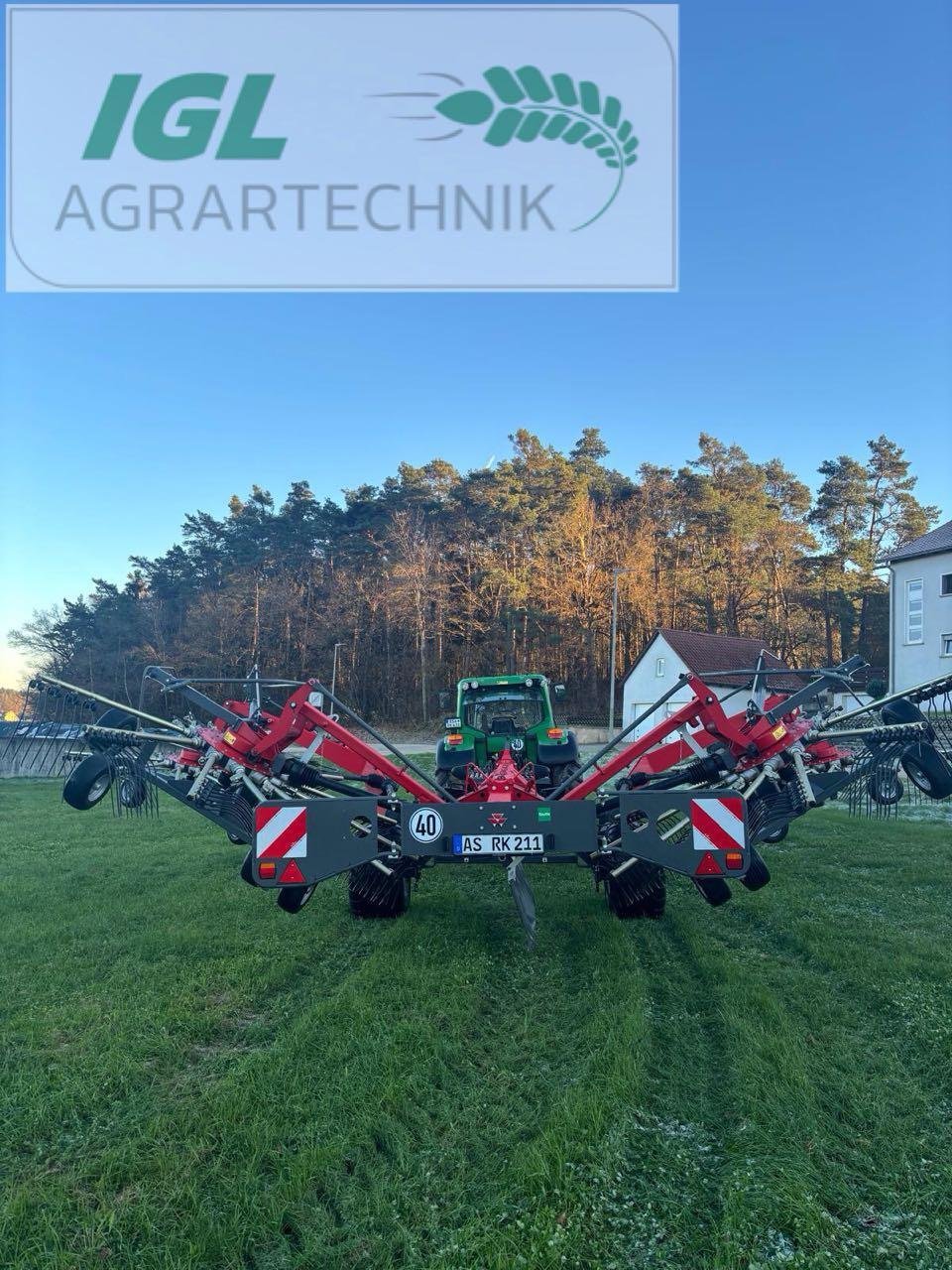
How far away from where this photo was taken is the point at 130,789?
224 inches

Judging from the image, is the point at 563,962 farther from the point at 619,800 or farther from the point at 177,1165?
the point at 177,1165

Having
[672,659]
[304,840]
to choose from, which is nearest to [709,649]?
[672,659]

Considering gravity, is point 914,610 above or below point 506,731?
above

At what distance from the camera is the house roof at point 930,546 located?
2641 centimetres

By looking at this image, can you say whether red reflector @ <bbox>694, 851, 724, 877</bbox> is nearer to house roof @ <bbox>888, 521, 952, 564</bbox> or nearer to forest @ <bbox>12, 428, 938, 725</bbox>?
house roof @ <bbox>888, 521, 952, 564</bbox>

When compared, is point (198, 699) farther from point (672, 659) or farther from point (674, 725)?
point (672, 659)

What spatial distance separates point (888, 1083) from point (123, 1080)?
3.19 metres

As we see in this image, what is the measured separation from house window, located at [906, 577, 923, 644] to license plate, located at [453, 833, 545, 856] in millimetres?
26489

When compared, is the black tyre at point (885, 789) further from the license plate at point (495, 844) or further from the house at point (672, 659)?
the house at point (672, 659)

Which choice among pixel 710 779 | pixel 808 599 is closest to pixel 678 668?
pixel 808 599

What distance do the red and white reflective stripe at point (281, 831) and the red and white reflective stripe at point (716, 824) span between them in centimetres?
217

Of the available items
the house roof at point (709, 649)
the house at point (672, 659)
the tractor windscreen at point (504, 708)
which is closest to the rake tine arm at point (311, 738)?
the tractor windscreen at point (504, 708)

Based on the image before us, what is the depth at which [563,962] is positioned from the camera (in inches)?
202

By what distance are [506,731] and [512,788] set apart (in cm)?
271
